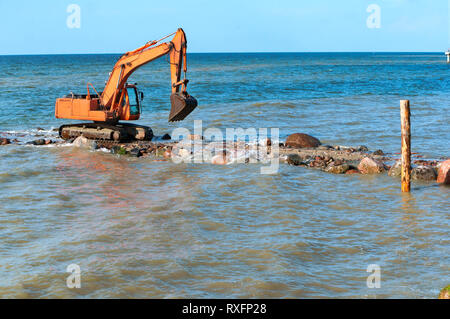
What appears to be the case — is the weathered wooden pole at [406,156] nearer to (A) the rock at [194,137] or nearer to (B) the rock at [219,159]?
(B) the rock at [219,159]

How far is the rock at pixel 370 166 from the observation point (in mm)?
17156

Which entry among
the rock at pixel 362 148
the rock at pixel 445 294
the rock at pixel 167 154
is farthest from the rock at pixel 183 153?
the rock at pixel 445 294

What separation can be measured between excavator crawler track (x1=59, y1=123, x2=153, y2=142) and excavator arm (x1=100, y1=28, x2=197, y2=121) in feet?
2.79

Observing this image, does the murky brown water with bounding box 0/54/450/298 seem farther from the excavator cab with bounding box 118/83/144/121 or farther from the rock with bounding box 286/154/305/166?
the excavator cab with bounding box 118/83/144/121

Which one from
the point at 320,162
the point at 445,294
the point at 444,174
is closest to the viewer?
the point at 445,294

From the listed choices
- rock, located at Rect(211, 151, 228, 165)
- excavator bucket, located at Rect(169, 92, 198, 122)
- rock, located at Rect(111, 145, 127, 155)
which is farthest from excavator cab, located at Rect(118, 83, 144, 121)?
rock, located at Rect(211, 151, 228, 165)

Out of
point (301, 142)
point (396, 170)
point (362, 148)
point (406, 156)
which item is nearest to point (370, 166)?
point (396, 170)

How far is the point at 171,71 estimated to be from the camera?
782 inches

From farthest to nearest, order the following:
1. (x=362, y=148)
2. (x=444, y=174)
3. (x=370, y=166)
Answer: (x=362, y=148), (x=370, y=166), (x=444, y=174)

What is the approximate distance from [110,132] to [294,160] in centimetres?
788

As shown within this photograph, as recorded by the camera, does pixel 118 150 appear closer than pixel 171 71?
No

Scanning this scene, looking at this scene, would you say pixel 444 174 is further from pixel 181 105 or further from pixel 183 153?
pixel 183 153

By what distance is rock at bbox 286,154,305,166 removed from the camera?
18.6 meters
